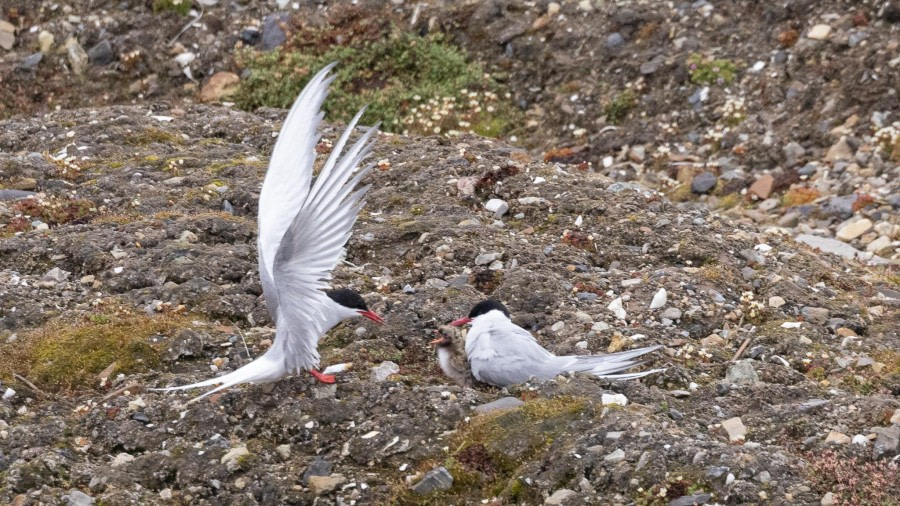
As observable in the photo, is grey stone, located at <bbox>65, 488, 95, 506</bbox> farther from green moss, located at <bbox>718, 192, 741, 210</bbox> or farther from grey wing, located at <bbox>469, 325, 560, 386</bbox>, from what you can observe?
green moss, located at <bbox>718, 192, 741, 210</bbox>

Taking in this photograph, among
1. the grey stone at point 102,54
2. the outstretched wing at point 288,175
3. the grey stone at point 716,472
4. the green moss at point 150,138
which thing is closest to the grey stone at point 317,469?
the outstretched wing at point 288,175

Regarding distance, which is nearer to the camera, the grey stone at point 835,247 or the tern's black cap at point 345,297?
the tern's black cap at point 345,297

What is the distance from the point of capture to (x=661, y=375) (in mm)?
5203

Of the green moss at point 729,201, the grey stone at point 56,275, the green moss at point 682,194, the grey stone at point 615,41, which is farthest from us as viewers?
the grey stone at point 615,41

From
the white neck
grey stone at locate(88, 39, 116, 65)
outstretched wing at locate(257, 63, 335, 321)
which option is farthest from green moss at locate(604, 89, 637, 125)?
outstretched wing at locate(257, 63, 335, 321)

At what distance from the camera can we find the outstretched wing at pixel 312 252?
4734 millimetres

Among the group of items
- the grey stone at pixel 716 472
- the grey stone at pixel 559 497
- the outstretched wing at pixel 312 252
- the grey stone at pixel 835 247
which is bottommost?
the grey stone at pixel 835 247

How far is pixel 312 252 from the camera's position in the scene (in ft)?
15.8

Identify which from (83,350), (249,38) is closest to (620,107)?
(249,38)

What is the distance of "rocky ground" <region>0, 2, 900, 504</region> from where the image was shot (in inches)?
175

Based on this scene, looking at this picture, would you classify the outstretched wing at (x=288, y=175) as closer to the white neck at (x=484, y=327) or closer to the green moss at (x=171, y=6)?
the white neck at (x=484, y=327)

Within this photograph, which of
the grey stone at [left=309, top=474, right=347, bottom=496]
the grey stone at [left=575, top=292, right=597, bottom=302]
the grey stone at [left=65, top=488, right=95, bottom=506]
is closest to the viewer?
the grey stone at [left=65, top=488, right=95, bottom=506]

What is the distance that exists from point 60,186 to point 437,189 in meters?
2.52

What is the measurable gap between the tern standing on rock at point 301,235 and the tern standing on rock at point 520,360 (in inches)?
27.4
